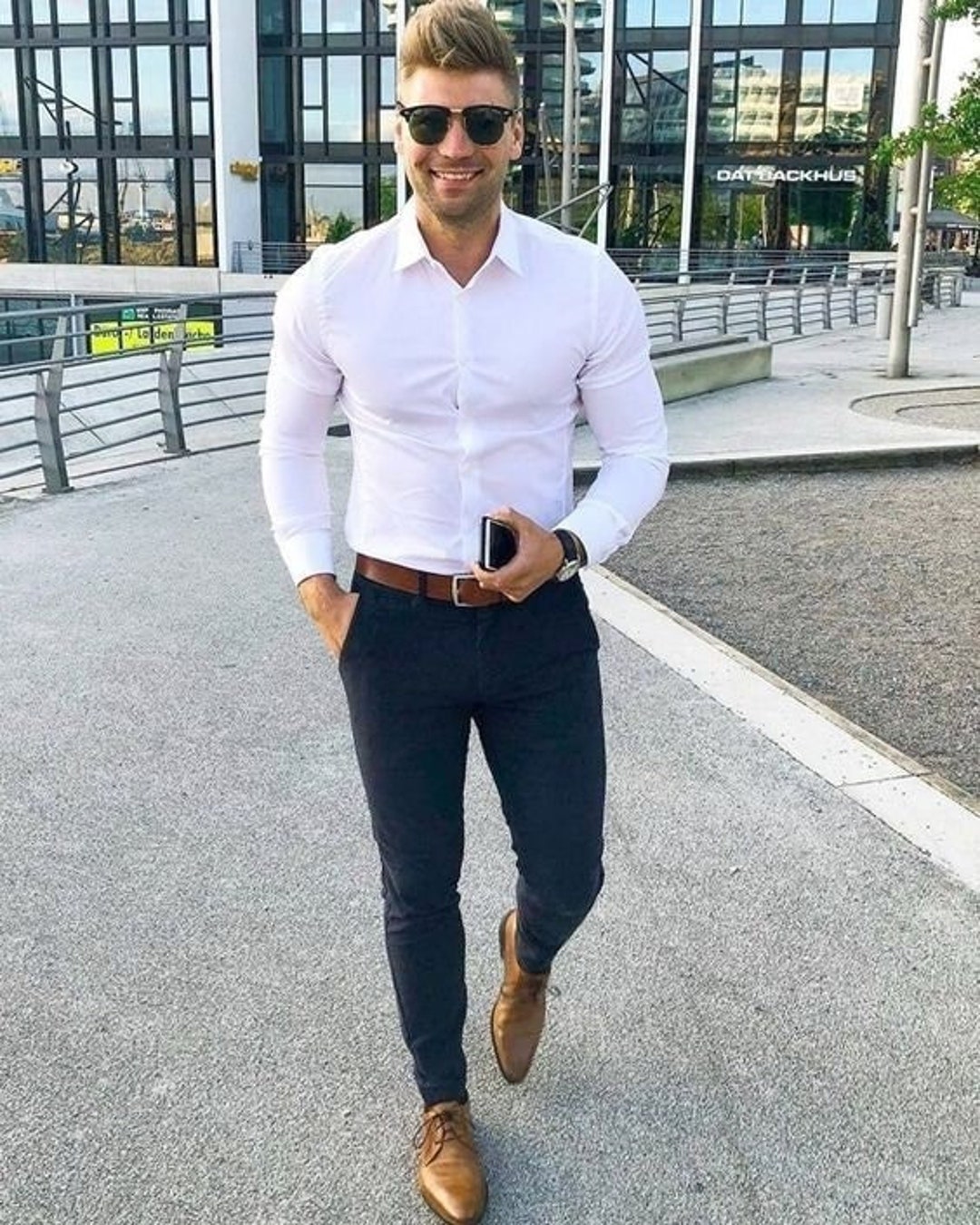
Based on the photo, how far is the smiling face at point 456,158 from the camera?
2.23 m

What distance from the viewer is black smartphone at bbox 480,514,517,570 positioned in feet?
7.35

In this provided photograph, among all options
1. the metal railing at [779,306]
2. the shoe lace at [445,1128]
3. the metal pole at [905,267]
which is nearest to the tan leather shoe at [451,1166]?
the shoe lace at [445,1128]

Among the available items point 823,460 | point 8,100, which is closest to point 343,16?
point 8,100

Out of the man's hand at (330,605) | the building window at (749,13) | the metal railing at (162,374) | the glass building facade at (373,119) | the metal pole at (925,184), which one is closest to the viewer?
the man's hand at (330,605)

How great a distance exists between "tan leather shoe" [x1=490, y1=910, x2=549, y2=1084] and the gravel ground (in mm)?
2285

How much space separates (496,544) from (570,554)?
16 cm

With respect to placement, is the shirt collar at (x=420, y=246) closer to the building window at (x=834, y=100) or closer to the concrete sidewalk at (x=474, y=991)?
the concrete sidewalk at (x=474, y=991)

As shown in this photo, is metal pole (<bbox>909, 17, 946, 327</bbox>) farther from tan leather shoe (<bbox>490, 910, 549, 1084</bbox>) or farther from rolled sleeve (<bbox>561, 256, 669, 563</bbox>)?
tan leather shoe (<bbox>490, 910, 549, 1084</bbox>)

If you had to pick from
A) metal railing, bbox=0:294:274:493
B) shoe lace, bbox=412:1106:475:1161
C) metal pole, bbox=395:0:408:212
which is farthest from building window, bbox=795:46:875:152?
shoe lace, bbox=412:1106:475:1161

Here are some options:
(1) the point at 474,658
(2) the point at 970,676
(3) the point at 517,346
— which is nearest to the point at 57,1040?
(1) the point at 474,658

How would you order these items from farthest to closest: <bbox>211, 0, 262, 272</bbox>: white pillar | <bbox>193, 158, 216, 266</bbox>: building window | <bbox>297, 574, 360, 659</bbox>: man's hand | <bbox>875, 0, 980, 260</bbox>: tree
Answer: <bbox>193, 158, 216, 266</bbox>: building window < <bbox>211, 0, 262, 272</bbox>: white pillar < <bbox>875, 0, 980, 260</bbox>: tree < <bbox>297, 574, 360, 659</bbox>: man's hand

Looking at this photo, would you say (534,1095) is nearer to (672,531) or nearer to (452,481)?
(452,481)

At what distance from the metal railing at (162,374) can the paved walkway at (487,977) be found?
7.77 feet

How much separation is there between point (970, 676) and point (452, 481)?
13.4 ft
